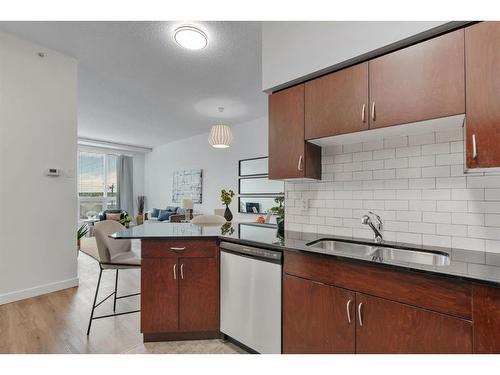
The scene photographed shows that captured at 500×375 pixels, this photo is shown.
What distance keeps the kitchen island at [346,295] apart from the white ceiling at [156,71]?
2.19 meters

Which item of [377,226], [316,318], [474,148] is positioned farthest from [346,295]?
[474,148]

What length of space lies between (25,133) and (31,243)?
1233 mm

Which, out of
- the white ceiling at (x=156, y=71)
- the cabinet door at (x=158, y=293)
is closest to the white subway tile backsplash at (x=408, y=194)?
the cabinet door at (x=158, y=293)

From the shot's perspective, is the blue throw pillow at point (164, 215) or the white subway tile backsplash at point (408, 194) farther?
the blue throw pillow at point (164, 215)

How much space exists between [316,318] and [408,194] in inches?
39.1

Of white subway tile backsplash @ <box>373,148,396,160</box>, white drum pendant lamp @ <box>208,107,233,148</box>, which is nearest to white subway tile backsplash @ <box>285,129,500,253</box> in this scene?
white subway tile backsplash @ <box>373,148,396,160</box>

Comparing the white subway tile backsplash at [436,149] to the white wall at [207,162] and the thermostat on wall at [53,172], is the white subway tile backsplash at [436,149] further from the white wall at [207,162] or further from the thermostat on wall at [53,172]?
the white wall at [207,162]

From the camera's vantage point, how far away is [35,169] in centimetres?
306

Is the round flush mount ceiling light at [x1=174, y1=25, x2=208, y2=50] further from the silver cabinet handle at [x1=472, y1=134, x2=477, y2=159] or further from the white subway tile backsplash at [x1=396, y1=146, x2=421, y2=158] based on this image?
the silver cabinet handle at [x1=472, y1=134, x2=477, y2=159]

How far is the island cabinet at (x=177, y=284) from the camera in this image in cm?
203

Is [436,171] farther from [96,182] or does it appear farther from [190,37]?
[96,182]

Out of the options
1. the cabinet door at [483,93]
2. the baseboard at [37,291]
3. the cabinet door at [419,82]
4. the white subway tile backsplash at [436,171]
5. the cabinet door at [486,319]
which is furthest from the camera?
the baseboard at [37,291]
